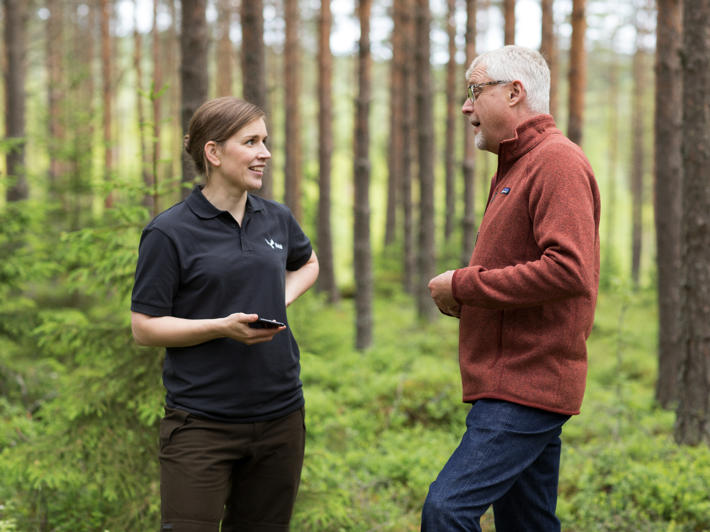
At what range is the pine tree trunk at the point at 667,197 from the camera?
8.50 metres

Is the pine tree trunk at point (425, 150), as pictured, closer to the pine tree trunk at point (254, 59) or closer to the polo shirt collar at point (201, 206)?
the pine tree trunk at point (254, 59)

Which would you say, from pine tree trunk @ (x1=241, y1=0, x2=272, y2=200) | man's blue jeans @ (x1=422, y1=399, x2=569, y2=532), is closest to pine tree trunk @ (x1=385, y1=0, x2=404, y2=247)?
pine tree trunk @ (x1=241, y1=0, x2=272, y2=200)

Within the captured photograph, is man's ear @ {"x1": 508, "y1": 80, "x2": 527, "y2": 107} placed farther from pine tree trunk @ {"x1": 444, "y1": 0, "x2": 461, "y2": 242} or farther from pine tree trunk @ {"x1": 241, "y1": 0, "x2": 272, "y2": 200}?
pine tree trunk @ {"x1": 444, "y1": 0, "x2": 461, "y2": 242}

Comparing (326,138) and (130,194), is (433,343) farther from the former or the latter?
(130,194)

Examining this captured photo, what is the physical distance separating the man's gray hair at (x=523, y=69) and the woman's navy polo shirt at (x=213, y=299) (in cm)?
123

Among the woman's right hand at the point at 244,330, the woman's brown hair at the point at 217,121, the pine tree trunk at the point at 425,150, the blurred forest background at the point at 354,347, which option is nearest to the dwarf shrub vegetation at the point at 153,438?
the blurred forest background at the point at 354,347

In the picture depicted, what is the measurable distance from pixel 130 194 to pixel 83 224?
26.1ft

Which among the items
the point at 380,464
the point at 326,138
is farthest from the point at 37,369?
the point at 326,138

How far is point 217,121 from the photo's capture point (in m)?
2.88

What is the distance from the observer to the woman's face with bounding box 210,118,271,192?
9.48 feet

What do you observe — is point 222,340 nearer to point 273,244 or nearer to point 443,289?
point 273,244

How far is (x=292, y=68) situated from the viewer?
1862 centimetres

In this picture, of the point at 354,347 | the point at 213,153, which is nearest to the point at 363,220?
the point at 354,347

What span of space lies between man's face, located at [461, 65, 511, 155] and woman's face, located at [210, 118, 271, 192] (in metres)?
0.89
